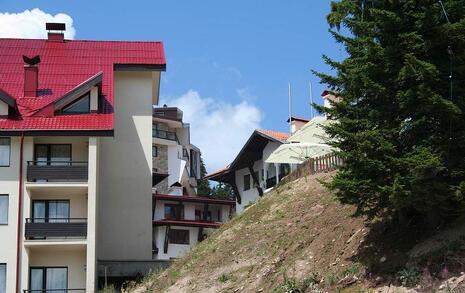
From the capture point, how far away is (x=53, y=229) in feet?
117

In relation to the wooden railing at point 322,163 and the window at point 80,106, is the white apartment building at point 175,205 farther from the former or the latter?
the wooden railing at point 322,163

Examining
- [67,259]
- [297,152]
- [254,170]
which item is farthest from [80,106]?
[254,170]

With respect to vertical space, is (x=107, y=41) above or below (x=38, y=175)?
above

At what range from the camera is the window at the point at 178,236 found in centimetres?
5705

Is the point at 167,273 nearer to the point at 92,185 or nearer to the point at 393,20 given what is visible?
the point at 92,185

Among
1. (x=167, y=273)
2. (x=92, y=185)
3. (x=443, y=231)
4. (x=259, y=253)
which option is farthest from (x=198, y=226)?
(x=443, y=231)

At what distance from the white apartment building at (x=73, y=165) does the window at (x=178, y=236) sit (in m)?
16.1

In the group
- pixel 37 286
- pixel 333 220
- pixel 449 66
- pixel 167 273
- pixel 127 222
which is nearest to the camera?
pixel 449 66

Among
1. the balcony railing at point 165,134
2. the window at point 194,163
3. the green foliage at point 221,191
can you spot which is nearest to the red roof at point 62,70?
the balcony railing at point 165,134

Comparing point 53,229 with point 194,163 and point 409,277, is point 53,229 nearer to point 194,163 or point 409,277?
point 409,277

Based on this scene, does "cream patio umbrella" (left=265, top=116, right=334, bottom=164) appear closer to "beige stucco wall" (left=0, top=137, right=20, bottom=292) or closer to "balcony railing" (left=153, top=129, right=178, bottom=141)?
"beige stucco wall" (left=0, top=137, right=20, bottom=292)

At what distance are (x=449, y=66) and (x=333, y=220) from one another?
856cm

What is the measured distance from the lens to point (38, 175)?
119 feet

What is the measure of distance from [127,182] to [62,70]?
7466 millimetres
